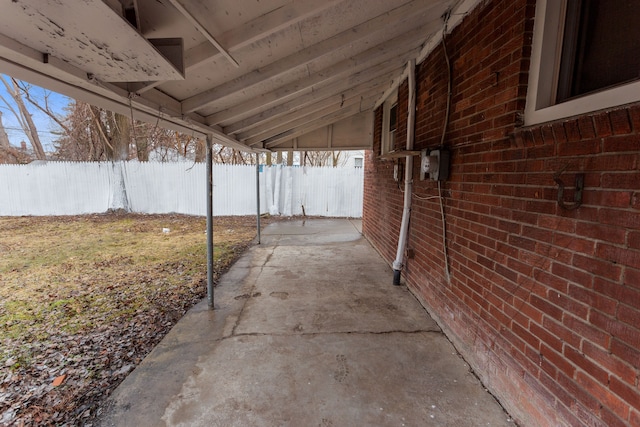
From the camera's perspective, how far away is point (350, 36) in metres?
2.55

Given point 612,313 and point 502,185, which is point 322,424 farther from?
point 502,185

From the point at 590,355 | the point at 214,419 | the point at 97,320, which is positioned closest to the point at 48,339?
the point at 97,320

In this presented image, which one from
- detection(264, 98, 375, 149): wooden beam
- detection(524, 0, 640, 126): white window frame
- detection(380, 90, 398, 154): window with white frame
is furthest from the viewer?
detection(264, 98, 375, 149): wooden beam

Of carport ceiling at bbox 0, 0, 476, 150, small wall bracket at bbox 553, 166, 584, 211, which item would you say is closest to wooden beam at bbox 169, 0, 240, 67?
carport ceiling at bbox 0, 0, 476, 150

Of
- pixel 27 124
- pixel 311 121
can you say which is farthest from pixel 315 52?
pixel 27 124

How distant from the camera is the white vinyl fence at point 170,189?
10.2 meters

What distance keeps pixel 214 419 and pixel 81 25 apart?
2.15 m

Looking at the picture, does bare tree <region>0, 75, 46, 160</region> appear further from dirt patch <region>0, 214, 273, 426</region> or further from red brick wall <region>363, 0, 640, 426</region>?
red brick wall <region>363, 0, 640, 426</region>

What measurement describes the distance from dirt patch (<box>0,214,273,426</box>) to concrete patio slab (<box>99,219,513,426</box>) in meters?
0.30

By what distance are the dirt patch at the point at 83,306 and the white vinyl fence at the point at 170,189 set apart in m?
3.14

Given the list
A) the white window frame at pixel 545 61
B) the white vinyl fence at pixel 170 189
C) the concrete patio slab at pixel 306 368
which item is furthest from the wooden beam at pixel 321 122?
the white window frame at pixel 545 61

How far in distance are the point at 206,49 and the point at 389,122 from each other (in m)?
3.93

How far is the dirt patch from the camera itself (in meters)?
2.09

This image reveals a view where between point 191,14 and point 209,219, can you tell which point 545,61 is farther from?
point 209,219
